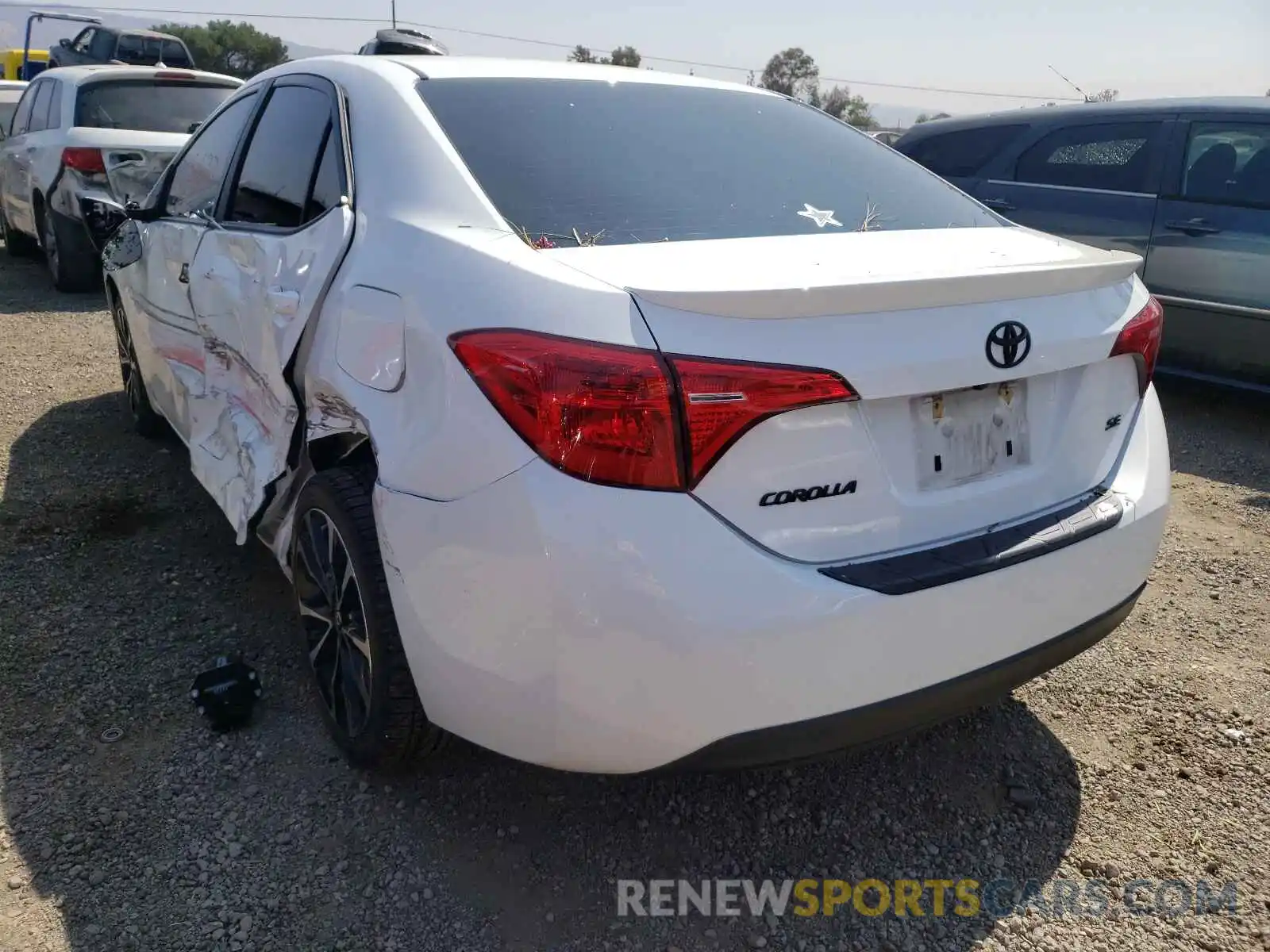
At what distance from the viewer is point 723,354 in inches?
65.1

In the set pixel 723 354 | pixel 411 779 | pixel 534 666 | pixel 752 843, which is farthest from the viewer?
pixel 411 779

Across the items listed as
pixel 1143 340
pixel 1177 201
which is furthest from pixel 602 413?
pixel 1177 201

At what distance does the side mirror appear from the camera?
13.1 ft

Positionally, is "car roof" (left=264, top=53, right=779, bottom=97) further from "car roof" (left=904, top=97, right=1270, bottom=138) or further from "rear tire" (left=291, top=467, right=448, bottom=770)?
"car roof" (left=904, top=97, right=1270, bottom=138)

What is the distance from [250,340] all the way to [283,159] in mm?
540

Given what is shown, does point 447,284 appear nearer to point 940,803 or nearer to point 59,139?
point 940,803

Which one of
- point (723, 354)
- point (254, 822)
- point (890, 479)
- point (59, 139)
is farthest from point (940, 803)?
point (59, 139)

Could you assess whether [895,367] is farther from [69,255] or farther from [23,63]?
[23,63]

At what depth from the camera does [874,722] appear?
1.81 meters

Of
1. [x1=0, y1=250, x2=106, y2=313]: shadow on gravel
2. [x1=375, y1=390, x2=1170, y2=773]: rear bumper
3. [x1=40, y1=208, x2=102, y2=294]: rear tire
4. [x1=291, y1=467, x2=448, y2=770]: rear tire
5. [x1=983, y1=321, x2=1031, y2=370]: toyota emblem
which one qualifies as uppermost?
[x1=983, y1=321, x2=1031, y2=370]: toyota emblem

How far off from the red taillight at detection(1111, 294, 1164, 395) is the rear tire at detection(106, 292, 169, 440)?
378 centimetres

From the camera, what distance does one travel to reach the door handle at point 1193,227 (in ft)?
17.1

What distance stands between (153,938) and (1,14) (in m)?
226

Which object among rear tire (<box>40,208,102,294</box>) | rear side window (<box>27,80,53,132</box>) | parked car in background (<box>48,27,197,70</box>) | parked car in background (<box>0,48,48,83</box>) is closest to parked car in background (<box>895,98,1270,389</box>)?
rear tire (<box>40,208,102,294</box>)
